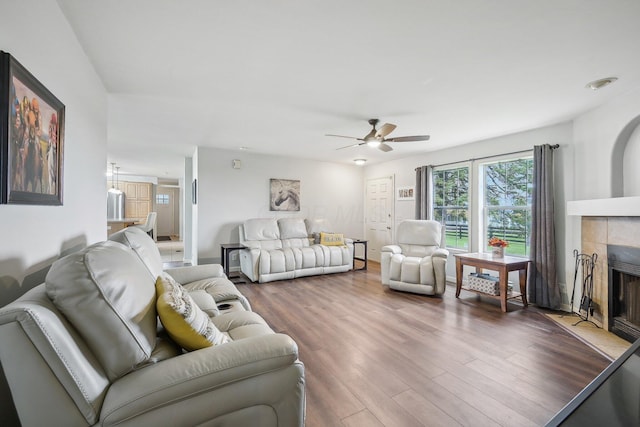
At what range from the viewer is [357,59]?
2.13 meters

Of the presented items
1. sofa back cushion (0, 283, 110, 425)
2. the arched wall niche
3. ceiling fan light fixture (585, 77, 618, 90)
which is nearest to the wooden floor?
sofa back cushion (0, 283, 110, 425)

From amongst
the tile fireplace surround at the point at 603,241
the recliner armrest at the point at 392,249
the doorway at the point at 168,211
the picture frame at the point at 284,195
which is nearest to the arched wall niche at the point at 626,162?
the tile fireplace surround at the point at 603,241

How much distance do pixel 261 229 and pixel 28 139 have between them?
3951 mm

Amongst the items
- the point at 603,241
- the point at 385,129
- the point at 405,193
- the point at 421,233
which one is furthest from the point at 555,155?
the point at 405,193

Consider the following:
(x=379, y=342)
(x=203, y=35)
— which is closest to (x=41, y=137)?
(x=203, y=35)

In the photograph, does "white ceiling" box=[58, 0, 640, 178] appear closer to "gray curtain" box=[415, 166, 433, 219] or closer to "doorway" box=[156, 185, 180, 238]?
"gray curtain" box=[415, 166, 433, 219]

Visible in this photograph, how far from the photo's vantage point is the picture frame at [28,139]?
106cm

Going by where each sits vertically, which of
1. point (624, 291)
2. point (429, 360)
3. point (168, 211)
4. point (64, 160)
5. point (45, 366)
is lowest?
point (429, 360)

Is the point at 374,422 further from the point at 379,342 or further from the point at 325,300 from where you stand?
the point at 325,300

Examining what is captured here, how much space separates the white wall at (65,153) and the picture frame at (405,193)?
5.06 meters

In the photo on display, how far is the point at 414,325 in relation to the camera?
9.46 ft

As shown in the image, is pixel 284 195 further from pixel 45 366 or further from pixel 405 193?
pixel 45 366

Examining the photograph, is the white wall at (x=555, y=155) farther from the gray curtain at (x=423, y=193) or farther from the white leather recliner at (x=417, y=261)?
the white leather recliner at (x=417, y=261)

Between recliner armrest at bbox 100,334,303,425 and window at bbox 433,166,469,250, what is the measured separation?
453cm
